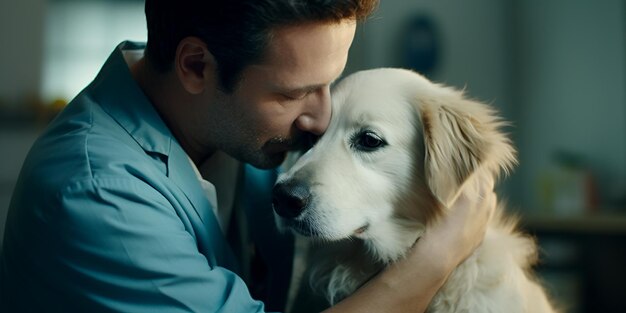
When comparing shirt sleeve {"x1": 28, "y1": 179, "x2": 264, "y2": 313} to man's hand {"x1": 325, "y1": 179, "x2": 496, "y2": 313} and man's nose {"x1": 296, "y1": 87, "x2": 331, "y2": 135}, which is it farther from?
man's nose {"x1": 296, "y1": 87, "x2": 331, "y2": 135}

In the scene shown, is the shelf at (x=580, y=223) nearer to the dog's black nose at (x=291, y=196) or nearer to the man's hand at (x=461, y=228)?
the man's hand at (x=461, y=228)

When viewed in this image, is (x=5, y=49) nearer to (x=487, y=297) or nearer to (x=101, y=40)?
(x=101, y=40)

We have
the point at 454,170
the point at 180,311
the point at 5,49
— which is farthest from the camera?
the point at 5,49

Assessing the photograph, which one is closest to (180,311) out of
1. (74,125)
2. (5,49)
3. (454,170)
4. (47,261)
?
(47,261)

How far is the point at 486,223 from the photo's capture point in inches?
58.7

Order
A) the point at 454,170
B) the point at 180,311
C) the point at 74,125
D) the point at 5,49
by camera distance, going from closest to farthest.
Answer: the point at 180,311 < the point at 74,125 < the point at 454,170 < the point at 5,49

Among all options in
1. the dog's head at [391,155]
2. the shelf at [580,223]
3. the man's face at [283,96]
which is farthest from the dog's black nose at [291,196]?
the shelf at [580,223]

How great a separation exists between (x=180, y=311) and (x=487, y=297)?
0.67m

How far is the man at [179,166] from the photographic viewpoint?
3.67 feet

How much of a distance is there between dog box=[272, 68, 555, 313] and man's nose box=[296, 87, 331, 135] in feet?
0.11

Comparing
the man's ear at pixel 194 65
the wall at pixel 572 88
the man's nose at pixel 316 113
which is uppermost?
the man's ear at pixel 194 65

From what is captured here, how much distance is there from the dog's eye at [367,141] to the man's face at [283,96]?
79 mm

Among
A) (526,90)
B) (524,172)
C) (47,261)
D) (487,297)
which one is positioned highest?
(47,261)

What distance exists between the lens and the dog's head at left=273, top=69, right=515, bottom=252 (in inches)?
54.9
